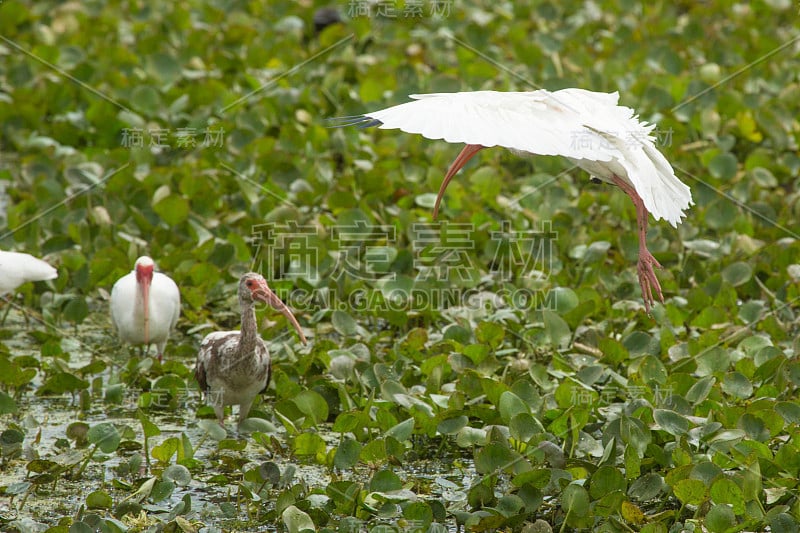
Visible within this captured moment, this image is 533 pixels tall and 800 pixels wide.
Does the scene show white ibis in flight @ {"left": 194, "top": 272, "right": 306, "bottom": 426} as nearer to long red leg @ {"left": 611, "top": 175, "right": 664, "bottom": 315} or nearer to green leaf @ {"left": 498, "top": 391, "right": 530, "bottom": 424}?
green leaf @ {"left": 498, "top": 391, "right": 530, "bottom": 424}

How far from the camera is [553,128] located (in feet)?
16.0

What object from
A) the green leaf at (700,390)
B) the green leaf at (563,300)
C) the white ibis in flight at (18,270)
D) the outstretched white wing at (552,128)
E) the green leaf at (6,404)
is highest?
the outstretched white wing at (552,128)

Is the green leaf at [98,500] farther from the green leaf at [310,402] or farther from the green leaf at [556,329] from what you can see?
the green leaf at [556,329]

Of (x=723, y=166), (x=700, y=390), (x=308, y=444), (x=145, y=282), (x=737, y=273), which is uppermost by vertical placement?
(x=723, y=166)

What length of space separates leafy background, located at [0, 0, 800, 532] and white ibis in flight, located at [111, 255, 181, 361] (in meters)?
0.21

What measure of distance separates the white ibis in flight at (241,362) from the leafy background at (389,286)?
0.12 metres

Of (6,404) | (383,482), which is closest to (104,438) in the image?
(6,404)

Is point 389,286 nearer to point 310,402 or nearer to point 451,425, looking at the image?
point 310,402

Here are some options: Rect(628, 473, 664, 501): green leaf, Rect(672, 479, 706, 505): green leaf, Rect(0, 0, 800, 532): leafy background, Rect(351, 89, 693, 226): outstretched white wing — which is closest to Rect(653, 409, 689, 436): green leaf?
Rect(0, 0, 800, 532): leafy background

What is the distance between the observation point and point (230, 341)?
599 cm

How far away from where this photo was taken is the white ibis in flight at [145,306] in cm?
649

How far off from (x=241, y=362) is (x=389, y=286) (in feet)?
4.77

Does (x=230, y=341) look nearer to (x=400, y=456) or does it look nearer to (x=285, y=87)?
(x=400, y=456)

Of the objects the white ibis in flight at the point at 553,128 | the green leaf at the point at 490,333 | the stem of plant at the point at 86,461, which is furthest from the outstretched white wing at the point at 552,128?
the stem of plant at the point at 86,461
